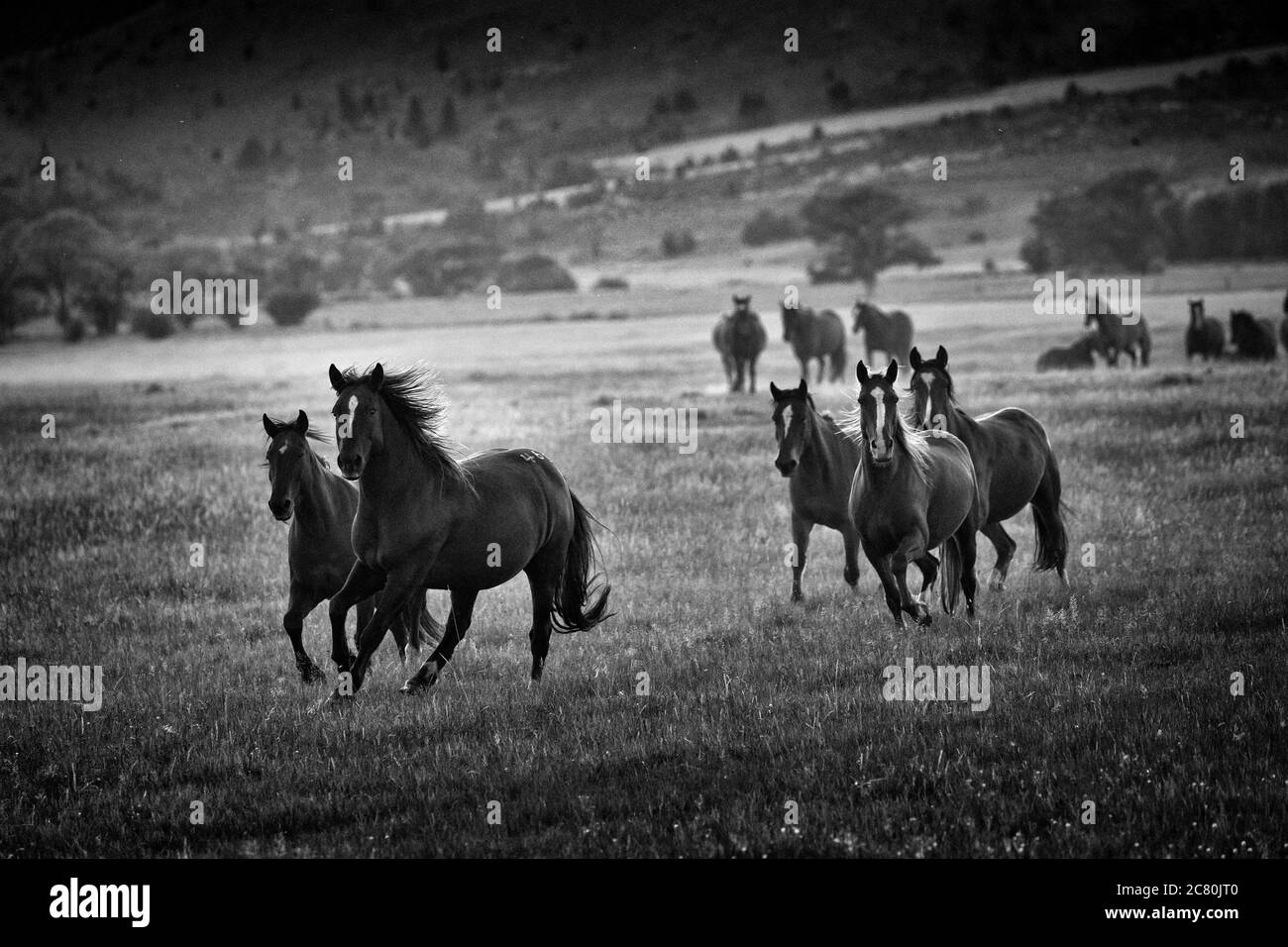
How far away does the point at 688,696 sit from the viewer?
9.52m

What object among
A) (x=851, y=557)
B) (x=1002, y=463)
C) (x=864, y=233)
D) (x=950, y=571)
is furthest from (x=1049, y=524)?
(x=864, y=233)

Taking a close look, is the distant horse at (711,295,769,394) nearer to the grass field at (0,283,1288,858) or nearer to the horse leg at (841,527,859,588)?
the grass field at (0,283,1288,858)

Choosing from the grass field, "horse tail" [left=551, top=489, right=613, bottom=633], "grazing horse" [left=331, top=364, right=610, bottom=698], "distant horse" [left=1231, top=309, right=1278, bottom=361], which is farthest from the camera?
"distant horse" [left=1231, top=309, right=1278, bottom=361]

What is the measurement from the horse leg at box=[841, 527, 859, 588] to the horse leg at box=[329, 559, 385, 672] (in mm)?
5051

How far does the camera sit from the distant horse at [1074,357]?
1384 inches

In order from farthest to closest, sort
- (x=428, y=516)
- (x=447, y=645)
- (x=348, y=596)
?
1. (x=447, y=645)
2. (x=428, y=516)
3. (x=348, y=596)

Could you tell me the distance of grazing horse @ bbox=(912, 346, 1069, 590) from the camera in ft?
41.4

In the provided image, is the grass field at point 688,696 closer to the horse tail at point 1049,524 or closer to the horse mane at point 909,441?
the horse tail at point 1049,524

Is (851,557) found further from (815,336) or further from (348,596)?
(815,336)

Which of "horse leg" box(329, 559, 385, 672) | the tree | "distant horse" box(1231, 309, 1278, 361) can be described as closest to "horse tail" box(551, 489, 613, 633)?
"horse leg" box(329, 559, 385, 672)

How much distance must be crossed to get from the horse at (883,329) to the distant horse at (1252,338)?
8309 mm

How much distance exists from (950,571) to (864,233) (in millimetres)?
95039
